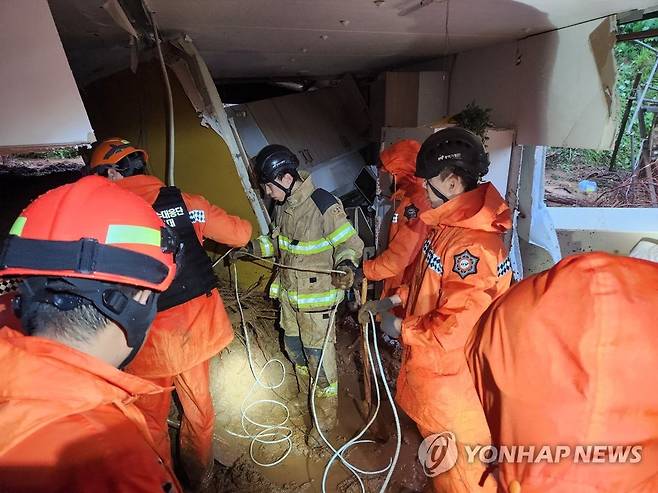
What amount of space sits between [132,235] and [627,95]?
369 inches

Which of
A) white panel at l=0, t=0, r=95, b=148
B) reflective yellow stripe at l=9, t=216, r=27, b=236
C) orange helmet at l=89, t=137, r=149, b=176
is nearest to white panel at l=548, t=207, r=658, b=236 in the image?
orange helmet at l=89, t=137, r=149, b=176

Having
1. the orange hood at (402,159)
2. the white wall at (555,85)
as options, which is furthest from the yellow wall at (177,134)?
the white wall at (555,85)

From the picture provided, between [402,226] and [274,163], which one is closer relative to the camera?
[274,163]

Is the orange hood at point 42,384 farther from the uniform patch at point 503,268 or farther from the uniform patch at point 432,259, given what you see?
the uniform patch at point 503,268

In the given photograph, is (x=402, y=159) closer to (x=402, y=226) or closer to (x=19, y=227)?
(x=402, y=226)

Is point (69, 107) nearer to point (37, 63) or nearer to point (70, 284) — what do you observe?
point (37, 63)

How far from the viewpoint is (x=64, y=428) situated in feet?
2.86

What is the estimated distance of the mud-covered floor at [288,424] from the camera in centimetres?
292

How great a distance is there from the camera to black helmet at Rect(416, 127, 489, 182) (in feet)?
7.43

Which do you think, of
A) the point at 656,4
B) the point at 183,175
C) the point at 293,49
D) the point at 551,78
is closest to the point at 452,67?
the point at 551,78

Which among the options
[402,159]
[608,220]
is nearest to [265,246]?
[402,159]

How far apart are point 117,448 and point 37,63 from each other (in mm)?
1203

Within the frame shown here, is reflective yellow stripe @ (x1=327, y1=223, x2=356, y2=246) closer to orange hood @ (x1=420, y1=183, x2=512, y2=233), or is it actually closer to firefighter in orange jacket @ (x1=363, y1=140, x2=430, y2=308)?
firefighter in orange jacket @ (x1=363, y1=140, x2=430, y2=308)

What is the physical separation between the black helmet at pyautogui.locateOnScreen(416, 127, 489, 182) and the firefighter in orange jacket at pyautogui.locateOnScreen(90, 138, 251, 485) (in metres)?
1.45
